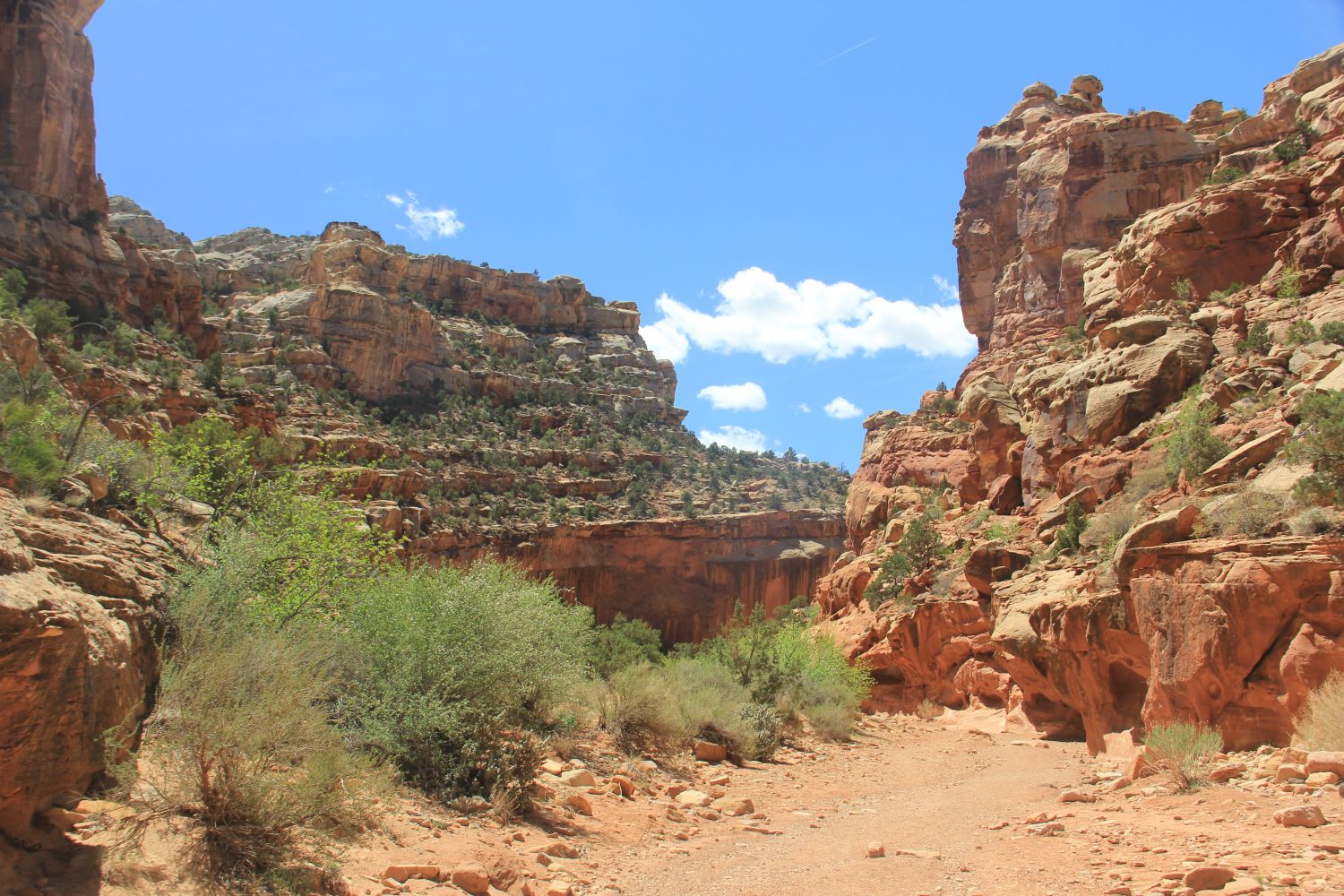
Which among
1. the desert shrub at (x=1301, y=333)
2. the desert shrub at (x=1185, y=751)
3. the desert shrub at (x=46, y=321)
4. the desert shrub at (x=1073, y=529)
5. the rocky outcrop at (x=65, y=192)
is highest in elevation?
the rocky outcrop at (x=65, y=192)

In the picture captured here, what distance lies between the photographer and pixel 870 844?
934cm

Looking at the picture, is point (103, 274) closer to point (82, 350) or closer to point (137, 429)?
point (82, 350)

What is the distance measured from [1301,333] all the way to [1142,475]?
3470 mm

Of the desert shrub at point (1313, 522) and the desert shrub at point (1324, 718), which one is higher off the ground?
the desert shrub at point (1313, 522)

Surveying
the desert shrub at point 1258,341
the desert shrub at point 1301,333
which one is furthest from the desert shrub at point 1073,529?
the desert shrub at point 1301,333

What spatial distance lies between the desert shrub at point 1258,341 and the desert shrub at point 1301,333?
1.73ft

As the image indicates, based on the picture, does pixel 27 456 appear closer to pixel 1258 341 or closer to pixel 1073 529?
pixel 1073 529

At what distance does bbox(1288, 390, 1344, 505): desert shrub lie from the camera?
10484mm

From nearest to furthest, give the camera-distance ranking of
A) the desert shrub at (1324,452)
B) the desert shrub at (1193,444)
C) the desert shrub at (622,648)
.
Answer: the desert shrub at (1324,452) < the desert shrub at (1193,444) < the desert shrub at (622,648)

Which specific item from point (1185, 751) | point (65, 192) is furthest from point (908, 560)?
point (65, 192)

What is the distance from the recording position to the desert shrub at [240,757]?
657 centimetres

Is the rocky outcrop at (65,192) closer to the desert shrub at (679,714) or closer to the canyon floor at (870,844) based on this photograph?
the desert shrub at (679,714)

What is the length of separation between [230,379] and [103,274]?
7010 mm

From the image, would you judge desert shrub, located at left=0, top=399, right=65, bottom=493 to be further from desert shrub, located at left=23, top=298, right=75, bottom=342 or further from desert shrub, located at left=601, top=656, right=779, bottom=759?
desert shrub, located at left=23, top=298, right=75, bottom=342
